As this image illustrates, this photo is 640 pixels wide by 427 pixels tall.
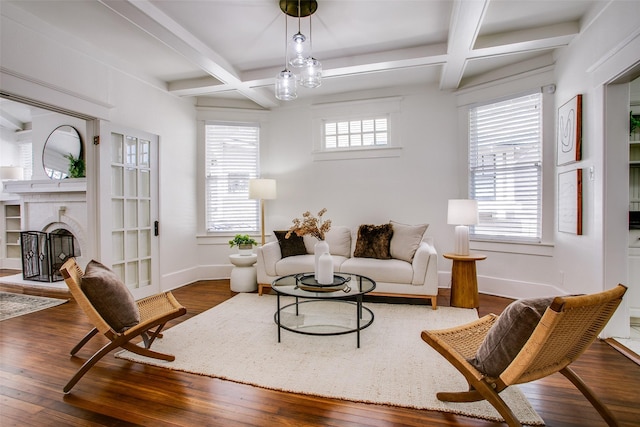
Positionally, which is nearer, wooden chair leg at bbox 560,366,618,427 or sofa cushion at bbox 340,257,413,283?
wooden chair leg at bbox 560,366,618,427

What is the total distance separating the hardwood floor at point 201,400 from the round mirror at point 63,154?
10.4 feet

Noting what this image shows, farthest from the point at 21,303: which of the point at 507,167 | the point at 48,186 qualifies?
the point at 507,167

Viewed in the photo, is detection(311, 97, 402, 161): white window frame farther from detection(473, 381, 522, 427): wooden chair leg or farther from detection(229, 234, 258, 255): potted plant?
detection(473, 381, 522, 427): wooden chair leg

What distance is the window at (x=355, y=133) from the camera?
15.9 ft

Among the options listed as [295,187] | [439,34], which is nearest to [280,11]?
[439,34]

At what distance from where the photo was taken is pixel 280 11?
288cm

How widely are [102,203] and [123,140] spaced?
84 cm

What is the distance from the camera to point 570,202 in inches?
128

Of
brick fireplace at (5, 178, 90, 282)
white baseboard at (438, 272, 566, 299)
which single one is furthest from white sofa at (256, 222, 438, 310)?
brick fireplace at (5, 178, 90, 282)

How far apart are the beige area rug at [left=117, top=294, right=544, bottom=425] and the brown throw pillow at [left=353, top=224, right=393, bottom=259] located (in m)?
0.85

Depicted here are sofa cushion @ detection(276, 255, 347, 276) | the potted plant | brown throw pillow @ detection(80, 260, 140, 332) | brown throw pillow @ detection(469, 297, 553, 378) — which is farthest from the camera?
the potted plant

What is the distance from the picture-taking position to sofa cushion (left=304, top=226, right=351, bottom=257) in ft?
14.4

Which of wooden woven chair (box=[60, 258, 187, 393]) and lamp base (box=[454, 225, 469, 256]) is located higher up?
lamp base (box=[454, 225, 469, 256])

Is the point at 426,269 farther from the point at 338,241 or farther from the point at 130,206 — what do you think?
the point at 130,206
